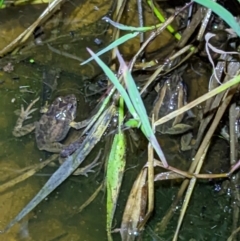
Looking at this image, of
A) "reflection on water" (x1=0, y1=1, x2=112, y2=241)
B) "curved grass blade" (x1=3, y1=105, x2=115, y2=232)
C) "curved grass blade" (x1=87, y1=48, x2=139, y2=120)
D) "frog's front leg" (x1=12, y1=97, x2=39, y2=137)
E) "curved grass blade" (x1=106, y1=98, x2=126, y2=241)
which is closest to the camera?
"curved grass blade" (x1=87, y1=48, x2=139, y2=120)

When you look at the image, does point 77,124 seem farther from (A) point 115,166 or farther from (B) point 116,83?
(B) point 116,83

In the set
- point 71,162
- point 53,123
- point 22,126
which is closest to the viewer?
point 71,162

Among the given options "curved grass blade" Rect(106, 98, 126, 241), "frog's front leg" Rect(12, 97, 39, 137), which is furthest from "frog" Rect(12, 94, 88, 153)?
"curved grass blade" Rect(106, 98, 126, 241)

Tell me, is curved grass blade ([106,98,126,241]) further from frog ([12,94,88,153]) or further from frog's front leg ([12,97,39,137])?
frog's front leg ([12,97,39,137])

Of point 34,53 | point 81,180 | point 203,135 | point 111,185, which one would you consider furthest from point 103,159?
point 34,53

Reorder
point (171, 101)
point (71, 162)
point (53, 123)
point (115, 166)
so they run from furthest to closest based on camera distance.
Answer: point (53, 123) → point (171, 101) → point (71, 162) → point (115, 166)

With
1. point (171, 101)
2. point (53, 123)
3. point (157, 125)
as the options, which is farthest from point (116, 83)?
point (53, 123)

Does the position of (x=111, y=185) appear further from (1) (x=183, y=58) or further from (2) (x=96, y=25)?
(2) (x=96, y=25)
